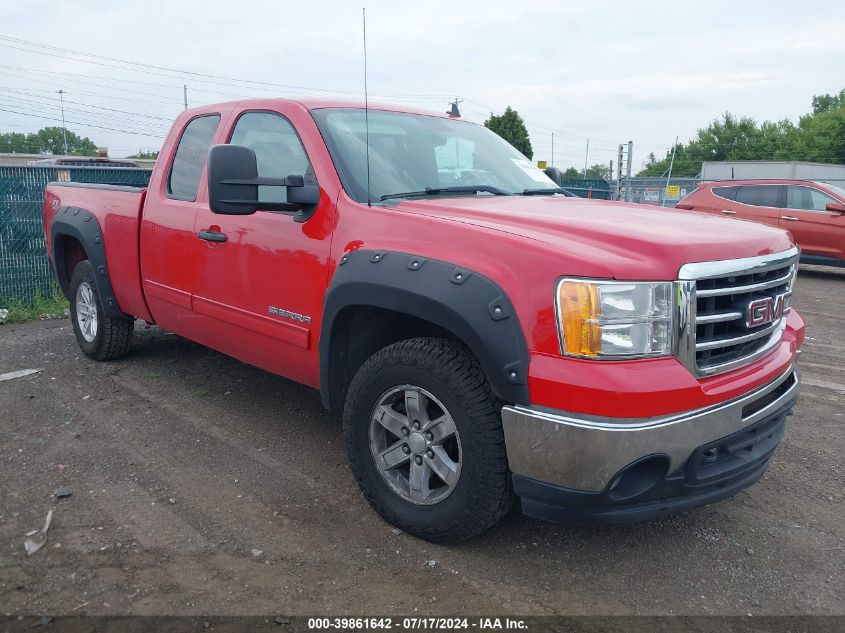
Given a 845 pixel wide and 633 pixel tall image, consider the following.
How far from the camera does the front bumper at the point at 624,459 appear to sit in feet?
7.97

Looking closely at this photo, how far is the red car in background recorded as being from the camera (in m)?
11.4

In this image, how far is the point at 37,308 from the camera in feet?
25.6

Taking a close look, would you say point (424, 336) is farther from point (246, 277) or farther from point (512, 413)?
point (246, 277)

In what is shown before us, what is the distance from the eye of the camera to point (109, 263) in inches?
204

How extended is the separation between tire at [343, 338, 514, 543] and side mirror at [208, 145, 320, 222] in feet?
3.04

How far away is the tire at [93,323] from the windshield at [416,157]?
2.68m

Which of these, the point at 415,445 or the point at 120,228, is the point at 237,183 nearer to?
the point at 415,445

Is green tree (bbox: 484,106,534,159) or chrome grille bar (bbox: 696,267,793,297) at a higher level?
green tree (bbox: 484,106,534,159)

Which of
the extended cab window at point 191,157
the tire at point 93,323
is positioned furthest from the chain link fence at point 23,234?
the extended cab window at point 191,157

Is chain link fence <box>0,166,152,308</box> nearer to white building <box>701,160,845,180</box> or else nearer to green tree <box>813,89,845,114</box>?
white building <box>701,160,845,180</box>

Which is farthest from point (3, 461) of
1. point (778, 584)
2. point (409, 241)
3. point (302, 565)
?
point (778, 584)

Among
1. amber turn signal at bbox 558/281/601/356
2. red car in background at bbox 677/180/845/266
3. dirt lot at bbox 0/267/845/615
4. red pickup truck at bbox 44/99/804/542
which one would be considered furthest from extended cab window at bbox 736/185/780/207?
amber turn signal at bbox 558/281/601/356

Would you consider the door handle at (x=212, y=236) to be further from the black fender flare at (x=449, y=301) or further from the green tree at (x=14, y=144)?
the green tree at (x=14, y=144)

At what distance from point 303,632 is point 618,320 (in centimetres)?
153
